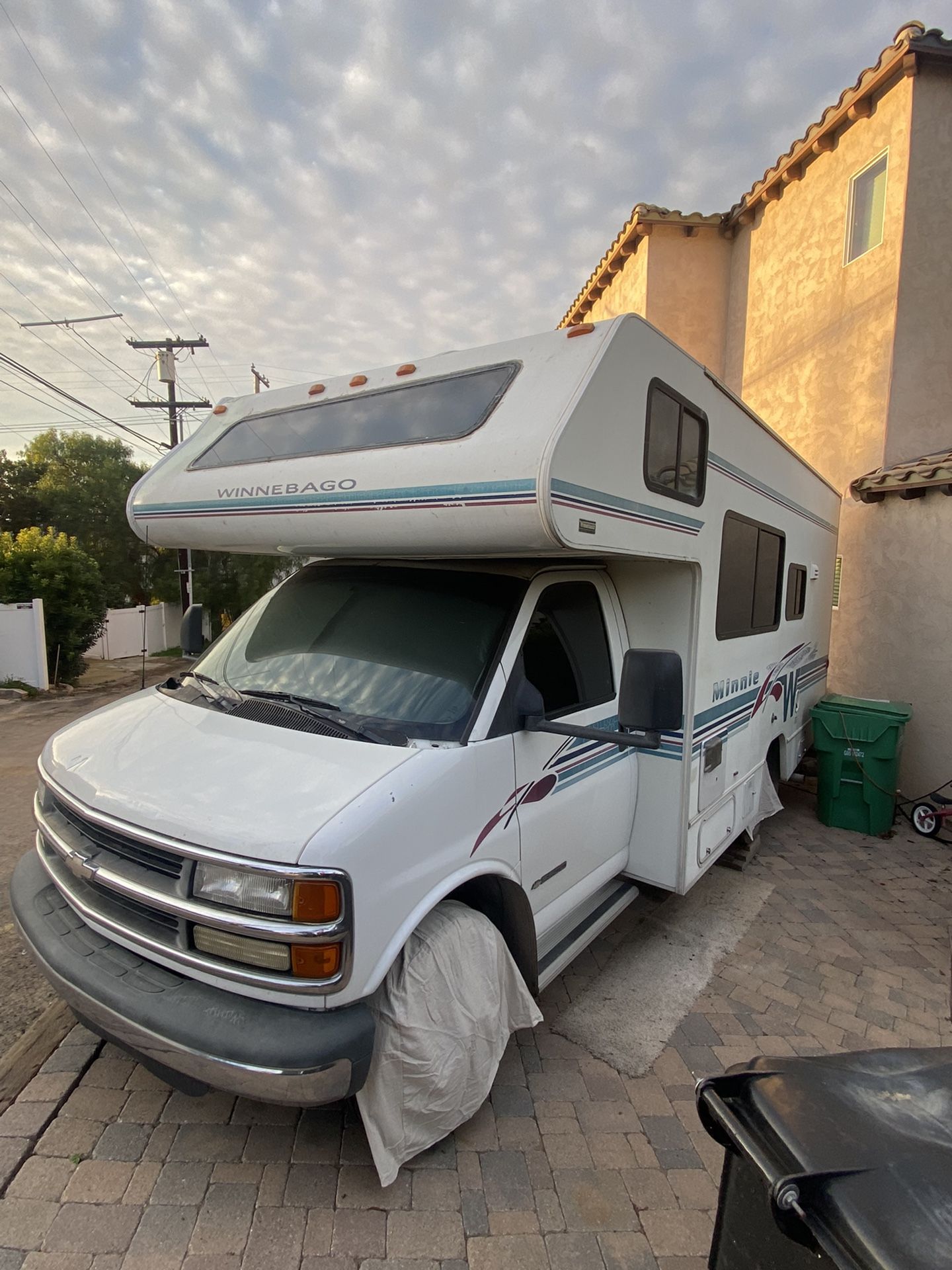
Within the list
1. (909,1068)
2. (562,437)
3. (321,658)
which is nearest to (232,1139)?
(321,658)

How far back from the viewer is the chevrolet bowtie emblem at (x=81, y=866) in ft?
7.77

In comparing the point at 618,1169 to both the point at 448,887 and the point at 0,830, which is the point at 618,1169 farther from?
the point at 0,830

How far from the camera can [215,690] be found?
121 inches

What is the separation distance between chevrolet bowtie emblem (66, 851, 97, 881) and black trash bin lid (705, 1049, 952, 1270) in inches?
80.5

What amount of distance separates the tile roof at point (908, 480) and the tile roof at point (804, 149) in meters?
4.25

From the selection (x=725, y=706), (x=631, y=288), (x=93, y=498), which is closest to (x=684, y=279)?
(x=631, y=288)

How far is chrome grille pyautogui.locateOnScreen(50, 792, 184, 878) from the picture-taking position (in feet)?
7.13

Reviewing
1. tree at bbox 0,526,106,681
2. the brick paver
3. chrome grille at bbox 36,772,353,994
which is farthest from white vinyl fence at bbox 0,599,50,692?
chrome grille at bbox 36,772,353,994

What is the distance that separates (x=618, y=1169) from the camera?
2.44 m

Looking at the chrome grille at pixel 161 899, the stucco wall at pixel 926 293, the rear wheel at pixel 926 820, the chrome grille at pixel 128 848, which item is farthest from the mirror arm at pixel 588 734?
the stucco wall at pixel 926 293

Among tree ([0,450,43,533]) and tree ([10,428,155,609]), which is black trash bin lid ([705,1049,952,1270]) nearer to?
tree ([10,428,155,609])

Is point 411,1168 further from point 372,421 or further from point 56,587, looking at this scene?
point 56,587

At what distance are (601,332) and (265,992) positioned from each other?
266cm

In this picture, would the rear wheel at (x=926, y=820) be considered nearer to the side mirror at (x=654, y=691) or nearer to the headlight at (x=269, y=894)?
the side mirror at (x=654, y=691)
